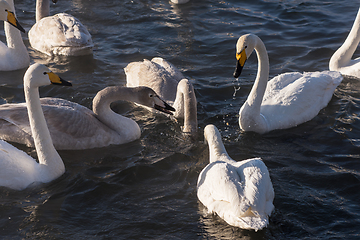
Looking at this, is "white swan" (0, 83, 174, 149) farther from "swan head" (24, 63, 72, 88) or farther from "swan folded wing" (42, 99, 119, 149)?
"swan head" (24, 63, 72, 88)

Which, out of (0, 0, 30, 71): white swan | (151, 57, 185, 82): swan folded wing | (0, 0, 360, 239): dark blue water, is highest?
(0, 0, 30, 71): white swan

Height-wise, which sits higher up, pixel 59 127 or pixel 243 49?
pixel 243 49

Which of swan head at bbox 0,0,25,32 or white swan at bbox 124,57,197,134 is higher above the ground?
swan head at bbox 0,0,25,32

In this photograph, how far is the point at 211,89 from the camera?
9.40m

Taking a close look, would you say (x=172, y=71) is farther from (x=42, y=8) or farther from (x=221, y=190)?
(x=42, y=8)

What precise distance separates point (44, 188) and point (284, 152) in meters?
3.98

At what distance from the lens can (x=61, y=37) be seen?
10.2m

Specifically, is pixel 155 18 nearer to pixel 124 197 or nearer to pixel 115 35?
pixel 115 35

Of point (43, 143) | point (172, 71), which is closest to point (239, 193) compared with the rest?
point (43, 143)

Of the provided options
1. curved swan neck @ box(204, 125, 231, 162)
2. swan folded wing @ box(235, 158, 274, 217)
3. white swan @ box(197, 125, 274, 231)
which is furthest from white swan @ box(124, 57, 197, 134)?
swan folded wing @ box(235, 158, 274, 217)

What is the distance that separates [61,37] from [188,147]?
4807 mm

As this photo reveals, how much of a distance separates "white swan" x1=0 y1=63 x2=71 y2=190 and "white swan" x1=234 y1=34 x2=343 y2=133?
3.22m

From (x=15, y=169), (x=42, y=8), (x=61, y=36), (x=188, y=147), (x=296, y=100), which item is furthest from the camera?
(x=42, y=8)

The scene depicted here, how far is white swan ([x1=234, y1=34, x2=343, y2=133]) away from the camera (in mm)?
7516
